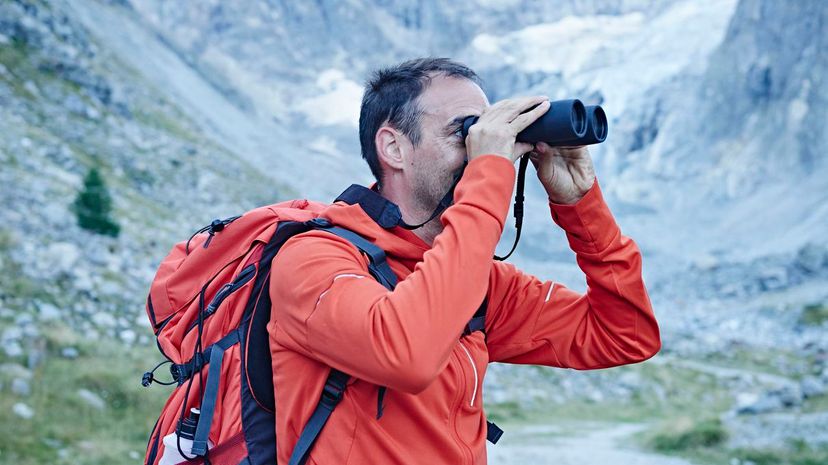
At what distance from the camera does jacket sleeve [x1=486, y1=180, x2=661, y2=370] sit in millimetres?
2576

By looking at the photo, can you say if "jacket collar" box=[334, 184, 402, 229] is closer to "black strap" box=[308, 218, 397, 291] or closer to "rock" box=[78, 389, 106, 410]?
"black strap" box=[308, 218, 397, 291]

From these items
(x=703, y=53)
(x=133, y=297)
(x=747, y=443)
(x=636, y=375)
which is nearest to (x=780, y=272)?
(x=636, y=375)

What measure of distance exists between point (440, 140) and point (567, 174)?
0.44 metres

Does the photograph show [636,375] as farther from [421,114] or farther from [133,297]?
[421,114]

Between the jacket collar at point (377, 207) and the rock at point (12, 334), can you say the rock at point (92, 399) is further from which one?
the jacket collar at point (377, 207)

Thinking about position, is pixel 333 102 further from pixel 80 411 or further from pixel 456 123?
pixel 456 123

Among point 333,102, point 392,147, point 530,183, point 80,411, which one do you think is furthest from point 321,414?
point 333,102

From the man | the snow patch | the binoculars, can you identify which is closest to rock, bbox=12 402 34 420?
the man

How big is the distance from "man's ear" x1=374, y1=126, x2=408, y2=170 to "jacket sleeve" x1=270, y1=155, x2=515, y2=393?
1.22 ft

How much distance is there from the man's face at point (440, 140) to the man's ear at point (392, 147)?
0.13ft

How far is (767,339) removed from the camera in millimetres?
26172

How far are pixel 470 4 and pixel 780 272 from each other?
91775 mm

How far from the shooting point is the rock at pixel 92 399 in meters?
7.55

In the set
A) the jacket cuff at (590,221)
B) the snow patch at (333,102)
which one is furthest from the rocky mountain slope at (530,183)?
the jacket cuff at (590,221)
